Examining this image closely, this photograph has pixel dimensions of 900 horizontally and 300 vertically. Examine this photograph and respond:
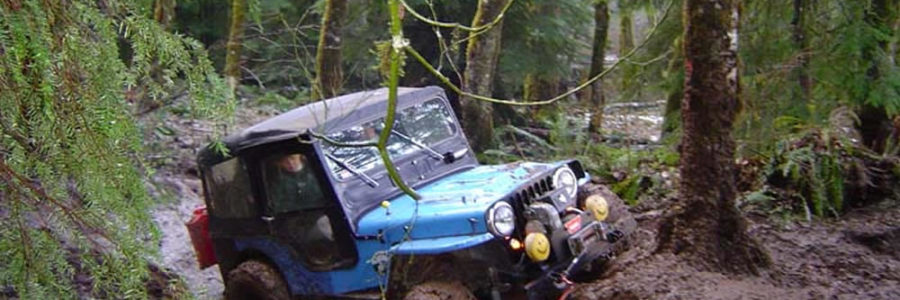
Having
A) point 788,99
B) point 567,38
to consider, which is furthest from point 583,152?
point 567,38

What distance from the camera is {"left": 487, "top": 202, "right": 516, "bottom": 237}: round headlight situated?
5750 mm

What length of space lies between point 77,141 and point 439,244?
3.00 meters

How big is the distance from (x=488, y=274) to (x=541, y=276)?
0.35 m

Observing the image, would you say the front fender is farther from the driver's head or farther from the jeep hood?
the driver's head

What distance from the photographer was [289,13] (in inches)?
693

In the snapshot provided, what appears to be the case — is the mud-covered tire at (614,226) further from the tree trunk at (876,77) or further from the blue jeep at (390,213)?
the tree trunk at (876,77)

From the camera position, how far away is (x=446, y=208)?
20.1 ft

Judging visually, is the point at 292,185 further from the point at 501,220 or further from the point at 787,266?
the point at 787,266

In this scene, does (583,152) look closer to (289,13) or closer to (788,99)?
(788,99)

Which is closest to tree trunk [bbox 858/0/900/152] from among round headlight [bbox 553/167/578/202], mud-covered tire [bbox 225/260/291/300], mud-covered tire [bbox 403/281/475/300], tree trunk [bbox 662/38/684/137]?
tree trunk [bbox 662/38/684/137]

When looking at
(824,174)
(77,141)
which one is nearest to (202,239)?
(77,141)

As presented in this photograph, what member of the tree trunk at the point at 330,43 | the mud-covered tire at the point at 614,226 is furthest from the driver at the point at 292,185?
the tree trunk at the point at 330,43

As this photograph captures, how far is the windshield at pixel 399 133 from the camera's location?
6.68m

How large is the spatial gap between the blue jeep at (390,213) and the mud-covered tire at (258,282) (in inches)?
0.4
